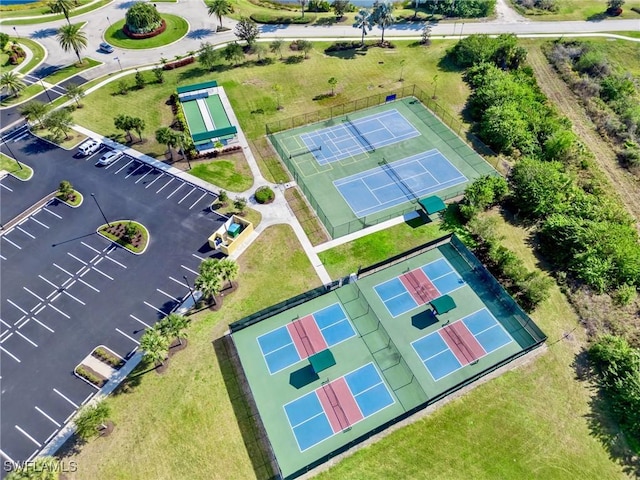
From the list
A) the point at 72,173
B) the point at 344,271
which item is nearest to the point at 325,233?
the point at 344,271

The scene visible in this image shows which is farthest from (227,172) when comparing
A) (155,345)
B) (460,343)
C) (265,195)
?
(460,343)

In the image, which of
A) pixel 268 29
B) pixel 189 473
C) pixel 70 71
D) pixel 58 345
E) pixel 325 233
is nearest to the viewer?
pixel 189 473

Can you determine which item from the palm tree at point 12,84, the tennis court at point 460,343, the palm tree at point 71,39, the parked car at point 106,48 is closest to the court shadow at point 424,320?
the tennis court at point 460,343

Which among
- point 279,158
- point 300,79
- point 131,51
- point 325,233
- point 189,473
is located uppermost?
point 131,51

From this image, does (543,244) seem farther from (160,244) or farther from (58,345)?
(58,345)

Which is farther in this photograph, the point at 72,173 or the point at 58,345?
the point at 72,173

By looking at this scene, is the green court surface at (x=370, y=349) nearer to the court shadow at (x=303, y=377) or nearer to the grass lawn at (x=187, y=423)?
the court shadow at (x=303, y=377)

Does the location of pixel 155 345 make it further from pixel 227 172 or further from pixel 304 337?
pixel 227 172
